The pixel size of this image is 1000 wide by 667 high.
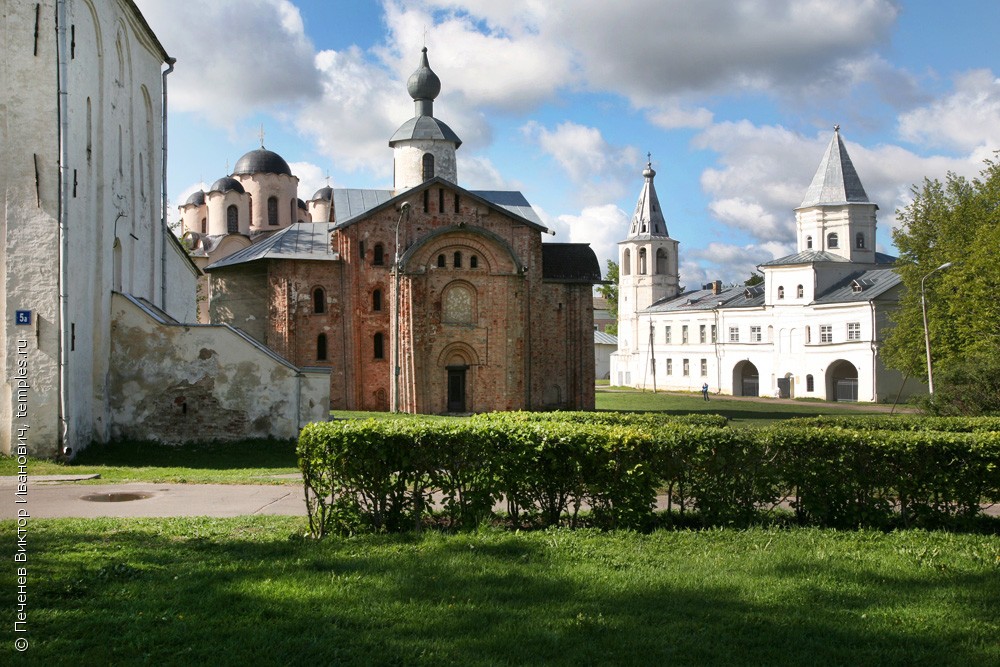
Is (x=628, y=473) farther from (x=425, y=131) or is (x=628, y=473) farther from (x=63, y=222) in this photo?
(x=425, y=131)

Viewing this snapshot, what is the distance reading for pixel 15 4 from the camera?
1517 cm

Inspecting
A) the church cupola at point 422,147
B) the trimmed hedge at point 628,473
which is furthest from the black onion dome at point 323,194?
the trimmed hedge at point 628,473

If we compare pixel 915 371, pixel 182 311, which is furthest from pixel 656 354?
pixel 182 311

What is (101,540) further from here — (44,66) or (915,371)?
(915,371)

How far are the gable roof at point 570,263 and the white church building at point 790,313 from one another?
2212 centimetres

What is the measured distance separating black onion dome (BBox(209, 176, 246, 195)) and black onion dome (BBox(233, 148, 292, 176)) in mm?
1155

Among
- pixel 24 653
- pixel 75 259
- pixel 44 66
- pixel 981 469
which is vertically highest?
pixel 44 66

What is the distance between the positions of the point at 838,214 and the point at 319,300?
40052mm

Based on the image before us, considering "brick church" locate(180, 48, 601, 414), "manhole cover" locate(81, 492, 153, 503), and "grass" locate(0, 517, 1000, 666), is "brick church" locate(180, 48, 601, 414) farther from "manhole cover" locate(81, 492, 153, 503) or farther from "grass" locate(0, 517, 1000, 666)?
"grass" locate(0, 517, 1000, 666)

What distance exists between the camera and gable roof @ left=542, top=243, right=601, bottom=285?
37312mm

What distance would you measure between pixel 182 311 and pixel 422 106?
19446 millimetres

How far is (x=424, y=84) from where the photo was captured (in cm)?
4178

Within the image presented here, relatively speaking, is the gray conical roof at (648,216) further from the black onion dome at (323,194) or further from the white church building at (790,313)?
the black onion dome at (323,194)

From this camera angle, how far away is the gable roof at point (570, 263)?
122 feet
